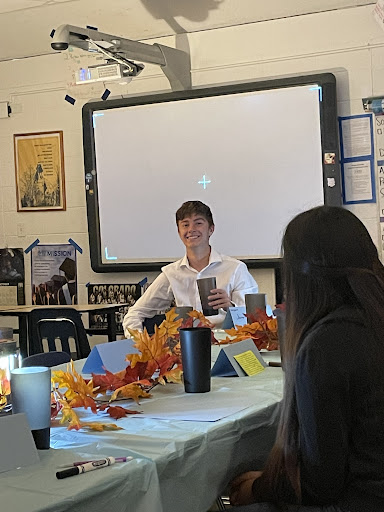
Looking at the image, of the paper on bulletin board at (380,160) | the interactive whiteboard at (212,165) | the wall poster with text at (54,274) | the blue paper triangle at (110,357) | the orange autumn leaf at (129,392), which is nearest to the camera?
the orange autumn leaf at (129,392)

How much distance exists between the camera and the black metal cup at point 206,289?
3.19 metres

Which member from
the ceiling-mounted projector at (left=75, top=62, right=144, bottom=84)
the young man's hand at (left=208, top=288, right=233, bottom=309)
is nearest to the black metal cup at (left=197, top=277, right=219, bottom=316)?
the young man's hand at (left=208, top=288, right=233, bottom=309)

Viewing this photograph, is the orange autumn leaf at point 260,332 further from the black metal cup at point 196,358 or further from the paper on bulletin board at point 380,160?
the paper on bulletin board at point 380,160

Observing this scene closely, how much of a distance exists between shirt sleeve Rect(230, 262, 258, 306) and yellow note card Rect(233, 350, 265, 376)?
5.01 ft

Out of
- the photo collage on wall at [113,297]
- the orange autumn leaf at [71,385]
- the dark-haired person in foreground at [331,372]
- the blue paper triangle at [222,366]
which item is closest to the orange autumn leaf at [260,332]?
the blue paper triangle at [222,366]

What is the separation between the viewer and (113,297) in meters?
5.64

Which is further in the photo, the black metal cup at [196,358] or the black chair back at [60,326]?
the black chair back at [60,326]

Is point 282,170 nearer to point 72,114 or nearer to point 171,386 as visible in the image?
point 72,114

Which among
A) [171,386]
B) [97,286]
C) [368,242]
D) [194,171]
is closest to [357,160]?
[194,171]

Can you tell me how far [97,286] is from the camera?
5699 mm

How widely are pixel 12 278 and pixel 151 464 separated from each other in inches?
188

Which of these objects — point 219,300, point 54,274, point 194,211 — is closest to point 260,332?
point 219,300

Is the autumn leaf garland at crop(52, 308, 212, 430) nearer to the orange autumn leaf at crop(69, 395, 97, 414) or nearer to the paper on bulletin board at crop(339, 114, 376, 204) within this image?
the orange autumn leaf at crop(69, 395, 97, 414)

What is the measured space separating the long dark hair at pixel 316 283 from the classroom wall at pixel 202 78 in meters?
3.35
